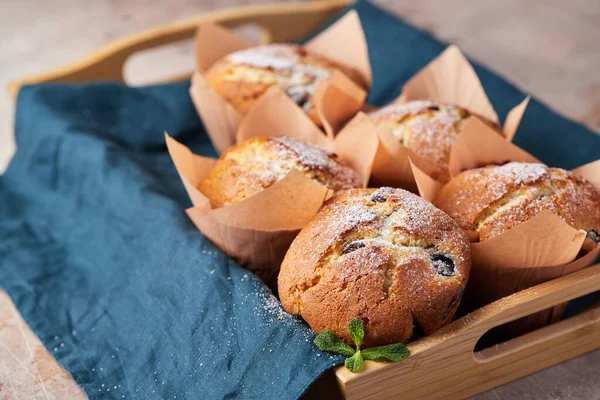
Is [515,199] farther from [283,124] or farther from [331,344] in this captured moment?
[283,124]

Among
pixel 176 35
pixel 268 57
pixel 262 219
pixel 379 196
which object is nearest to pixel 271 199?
pixel 262 219

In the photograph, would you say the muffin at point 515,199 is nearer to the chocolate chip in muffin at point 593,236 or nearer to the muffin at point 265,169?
the chocolate chip in muffin at point 593,236

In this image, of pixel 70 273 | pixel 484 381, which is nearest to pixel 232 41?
pixel 70 273

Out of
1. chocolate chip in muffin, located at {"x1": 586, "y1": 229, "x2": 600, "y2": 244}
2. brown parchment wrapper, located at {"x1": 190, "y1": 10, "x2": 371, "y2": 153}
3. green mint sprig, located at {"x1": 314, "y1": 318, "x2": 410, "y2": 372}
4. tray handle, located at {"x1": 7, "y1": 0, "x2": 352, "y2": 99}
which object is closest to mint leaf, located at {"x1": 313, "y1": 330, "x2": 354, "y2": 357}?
green mint sprig, located at {"x1": 314, "y1": 318, "x2": 410, "y2": 372}

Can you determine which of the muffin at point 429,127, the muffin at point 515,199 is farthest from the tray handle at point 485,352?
the muffin at point 429,127

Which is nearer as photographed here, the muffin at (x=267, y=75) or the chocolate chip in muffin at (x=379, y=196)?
the chocolate chip in muffin at (x=379, y=196)

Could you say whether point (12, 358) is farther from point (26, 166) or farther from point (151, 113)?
point (151, 113)
